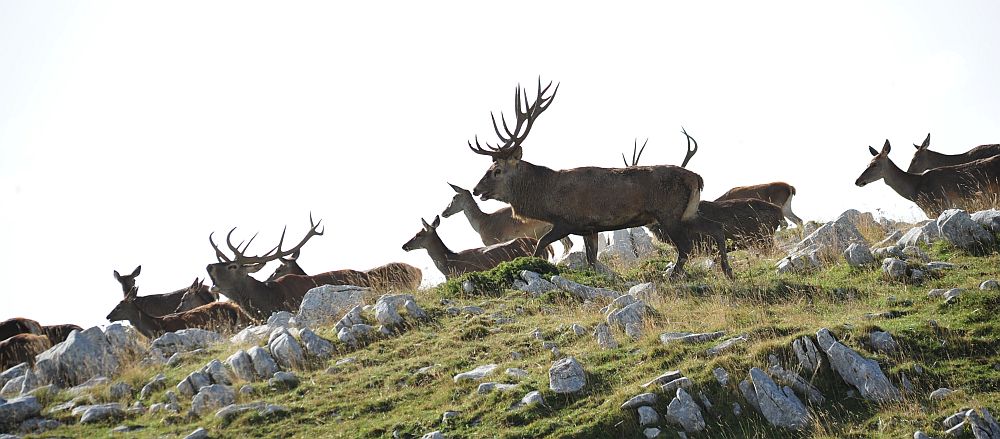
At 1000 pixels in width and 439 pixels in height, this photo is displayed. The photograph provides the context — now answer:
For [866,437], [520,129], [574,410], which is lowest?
[866,437]

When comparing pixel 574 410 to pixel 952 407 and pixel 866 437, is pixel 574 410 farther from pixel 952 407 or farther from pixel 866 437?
pixel 952 407

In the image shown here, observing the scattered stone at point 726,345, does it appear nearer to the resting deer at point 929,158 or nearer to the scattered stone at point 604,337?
the scattered stone at point 604,337

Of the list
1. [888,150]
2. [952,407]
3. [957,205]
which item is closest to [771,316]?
[952,407]

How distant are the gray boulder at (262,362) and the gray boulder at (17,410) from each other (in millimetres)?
2168

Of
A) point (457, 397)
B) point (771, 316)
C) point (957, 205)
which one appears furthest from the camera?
point (957, 205)

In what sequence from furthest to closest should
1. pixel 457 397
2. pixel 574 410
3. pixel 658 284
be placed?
pixel 658 284 < pixel 457 397 < pixel 574 410

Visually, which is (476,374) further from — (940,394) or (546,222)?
(546,222)

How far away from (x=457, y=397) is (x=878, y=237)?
25.2 feet

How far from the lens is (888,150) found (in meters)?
20.7

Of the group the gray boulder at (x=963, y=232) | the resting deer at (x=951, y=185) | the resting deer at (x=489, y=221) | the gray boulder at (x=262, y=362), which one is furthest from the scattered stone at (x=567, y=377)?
the resting deer at (x=489, y=221)

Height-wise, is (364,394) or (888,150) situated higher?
(888,150)

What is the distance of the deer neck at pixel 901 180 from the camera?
18.9 m

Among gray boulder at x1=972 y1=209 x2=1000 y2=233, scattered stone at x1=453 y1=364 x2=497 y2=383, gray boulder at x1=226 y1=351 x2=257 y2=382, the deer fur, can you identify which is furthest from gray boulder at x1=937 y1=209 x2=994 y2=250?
the deer fur

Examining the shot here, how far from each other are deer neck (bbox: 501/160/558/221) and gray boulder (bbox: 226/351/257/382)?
4906mm
